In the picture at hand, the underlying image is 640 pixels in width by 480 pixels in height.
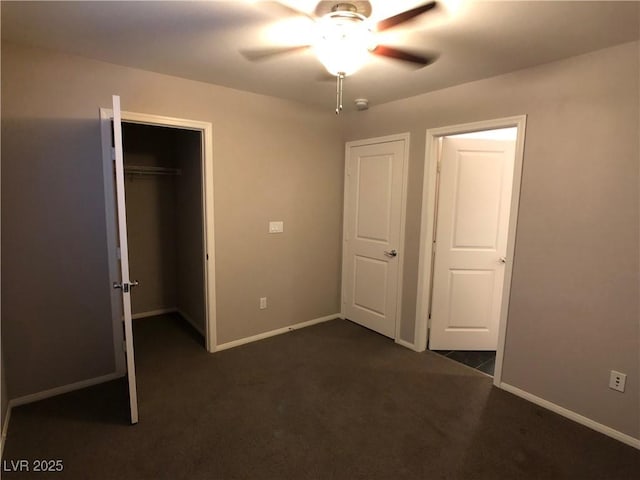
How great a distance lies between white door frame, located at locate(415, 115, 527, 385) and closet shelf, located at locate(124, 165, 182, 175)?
9.04 ft

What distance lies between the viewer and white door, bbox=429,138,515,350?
124 inches

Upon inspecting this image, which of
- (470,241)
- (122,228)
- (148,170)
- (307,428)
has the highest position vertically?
(148,170)

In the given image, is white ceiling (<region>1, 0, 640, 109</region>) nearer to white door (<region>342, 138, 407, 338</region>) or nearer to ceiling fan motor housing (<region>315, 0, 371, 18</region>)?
ceiling fan motor housing (<region>315, 0, 371, 18</region>)

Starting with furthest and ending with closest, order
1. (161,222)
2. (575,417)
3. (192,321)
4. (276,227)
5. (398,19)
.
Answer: (161,222) < (192,321) < (276,227) < (575,417) < (398,19)

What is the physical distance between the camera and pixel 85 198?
248cm

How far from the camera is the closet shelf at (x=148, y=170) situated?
385 centimetres

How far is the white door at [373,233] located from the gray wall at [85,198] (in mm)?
693

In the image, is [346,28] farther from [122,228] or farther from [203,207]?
[203,207]

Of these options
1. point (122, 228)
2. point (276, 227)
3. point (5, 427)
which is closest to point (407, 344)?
point (276, 227)

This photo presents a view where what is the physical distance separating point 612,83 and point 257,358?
127 inches

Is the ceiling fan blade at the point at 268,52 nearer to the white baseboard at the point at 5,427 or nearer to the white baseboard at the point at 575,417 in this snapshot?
the white baseboard at the point at 5,427

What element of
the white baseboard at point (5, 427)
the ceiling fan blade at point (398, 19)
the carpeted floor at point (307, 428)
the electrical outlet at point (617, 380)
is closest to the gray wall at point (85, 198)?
the white baseboard at point (5, 427)

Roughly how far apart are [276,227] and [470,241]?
1.86m

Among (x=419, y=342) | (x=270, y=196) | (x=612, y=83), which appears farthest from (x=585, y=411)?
(x=270, y=196)
